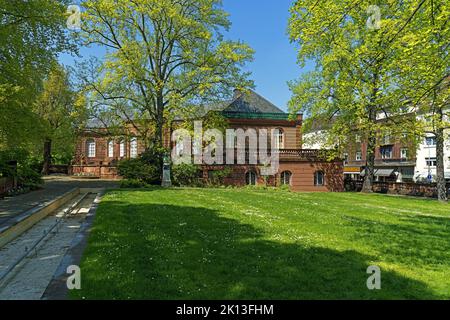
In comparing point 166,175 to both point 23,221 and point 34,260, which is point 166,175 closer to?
point 23,221

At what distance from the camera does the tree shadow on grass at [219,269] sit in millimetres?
5090

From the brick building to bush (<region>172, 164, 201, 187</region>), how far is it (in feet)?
7.57

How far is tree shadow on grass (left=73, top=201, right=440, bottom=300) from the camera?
200 inches

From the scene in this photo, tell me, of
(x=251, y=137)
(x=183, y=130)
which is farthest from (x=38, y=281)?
(x=251, y=137)

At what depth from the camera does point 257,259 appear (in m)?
6.75

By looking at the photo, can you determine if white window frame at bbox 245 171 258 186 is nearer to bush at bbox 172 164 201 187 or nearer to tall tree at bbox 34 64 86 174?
bush at bbox 172 164 201 187

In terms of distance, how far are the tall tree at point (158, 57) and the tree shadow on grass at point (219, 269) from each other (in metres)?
22.9

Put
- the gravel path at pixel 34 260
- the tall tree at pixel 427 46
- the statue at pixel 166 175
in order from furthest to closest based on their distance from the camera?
1. the statue at pixel 166 175
2. the tall tree at pixel 427 46
3. the gravel path at pixel 34 260

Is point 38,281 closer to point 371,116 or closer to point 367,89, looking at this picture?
point 367,89

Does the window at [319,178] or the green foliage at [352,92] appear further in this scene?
the window at [319,178]

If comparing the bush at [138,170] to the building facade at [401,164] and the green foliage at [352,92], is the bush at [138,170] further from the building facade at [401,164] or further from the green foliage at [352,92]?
the building facade at [401,164]

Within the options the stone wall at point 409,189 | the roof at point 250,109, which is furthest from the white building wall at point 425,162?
the roof at point 250,109

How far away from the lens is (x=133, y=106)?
33.4 meters

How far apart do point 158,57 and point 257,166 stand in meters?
15.7
